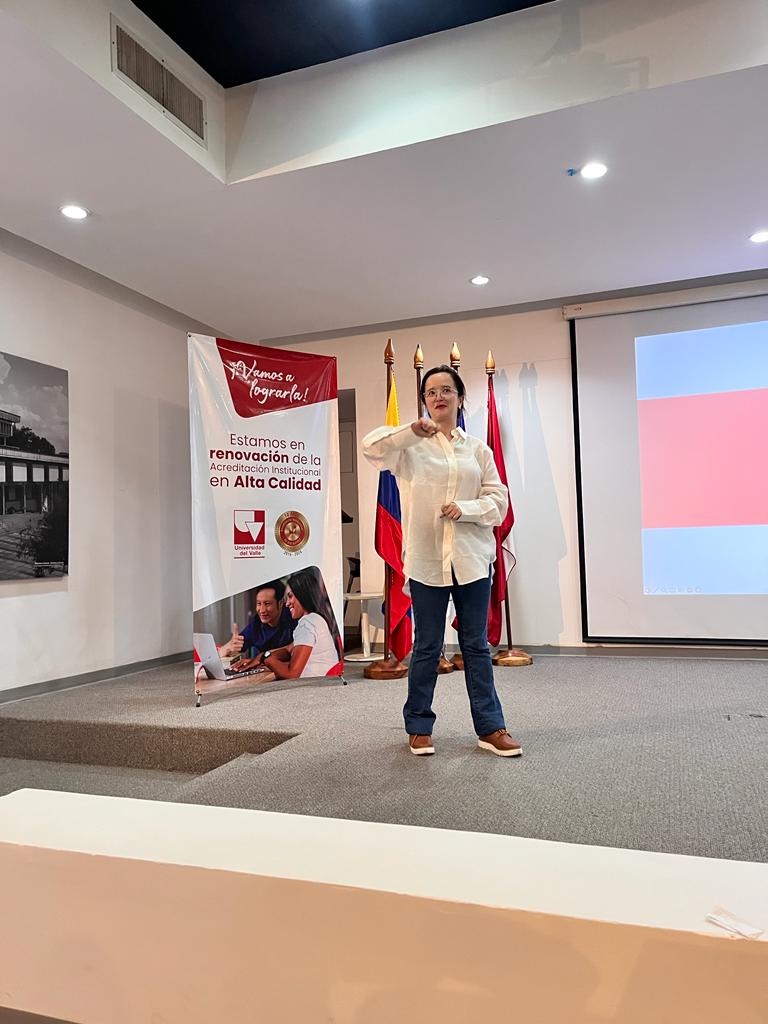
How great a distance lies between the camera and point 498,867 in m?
0.66

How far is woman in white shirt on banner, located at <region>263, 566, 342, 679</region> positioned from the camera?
4.06 metres

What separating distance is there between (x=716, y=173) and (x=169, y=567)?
4013 mm

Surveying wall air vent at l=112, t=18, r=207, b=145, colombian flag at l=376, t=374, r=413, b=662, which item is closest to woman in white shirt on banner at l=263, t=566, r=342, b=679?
colombian flag at l=376, t=374, r=413, b=662

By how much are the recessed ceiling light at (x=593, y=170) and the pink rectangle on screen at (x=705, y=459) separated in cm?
195

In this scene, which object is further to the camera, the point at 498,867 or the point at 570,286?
the point at 570,286

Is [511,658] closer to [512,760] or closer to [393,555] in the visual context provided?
[393,555]

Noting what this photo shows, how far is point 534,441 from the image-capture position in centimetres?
527

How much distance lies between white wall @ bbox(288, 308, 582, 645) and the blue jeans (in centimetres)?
262

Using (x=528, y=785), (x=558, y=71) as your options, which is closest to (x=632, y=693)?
(x=528, y=785)

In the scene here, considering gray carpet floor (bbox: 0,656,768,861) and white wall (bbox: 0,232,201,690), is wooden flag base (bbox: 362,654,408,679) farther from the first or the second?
white wall (bbox: 0,232,201,690)

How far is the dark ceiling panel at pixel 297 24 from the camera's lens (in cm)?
301

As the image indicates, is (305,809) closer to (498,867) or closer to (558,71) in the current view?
(498,867)

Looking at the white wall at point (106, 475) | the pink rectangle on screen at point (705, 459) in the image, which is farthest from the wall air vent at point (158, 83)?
the pink rectangle on screen at point (705, 459)

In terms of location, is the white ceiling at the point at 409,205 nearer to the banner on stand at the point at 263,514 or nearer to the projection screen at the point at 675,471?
the projection screen at the point at 675,471
